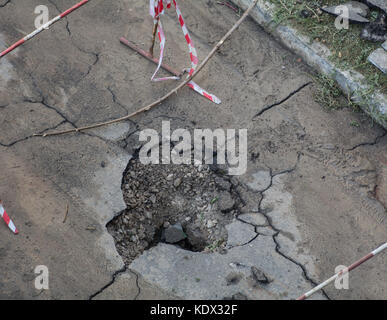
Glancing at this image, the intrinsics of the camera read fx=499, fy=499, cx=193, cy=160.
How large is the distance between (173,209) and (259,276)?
0.96m

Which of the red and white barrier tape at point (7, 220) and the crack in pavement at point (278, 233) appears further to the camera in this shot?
the red and white barrier tape at point (7, 220)

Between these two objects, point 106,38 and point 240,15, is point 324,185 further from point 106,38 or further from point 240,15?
point 106,38

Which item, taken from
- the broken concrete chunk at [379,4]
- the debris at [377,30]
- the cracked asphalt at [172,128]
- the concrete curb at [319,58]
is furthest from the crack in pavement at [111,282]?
the broken concrete chunk at [379,4]

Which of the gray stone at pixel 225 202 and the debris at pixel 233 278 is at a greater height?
the gray stone at pixel 225 202

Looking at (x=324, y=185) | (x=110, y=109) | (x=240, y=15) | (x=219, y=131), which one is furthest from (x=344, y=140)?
(x=110, y=109)

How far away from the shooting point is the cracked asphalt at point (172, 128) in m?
3.97

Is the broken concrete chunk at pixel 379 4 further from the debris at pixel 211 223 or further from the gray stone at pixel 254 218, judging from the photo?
the debris at pixel 211 223

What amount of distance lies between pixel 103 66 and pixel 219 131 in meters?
1.48

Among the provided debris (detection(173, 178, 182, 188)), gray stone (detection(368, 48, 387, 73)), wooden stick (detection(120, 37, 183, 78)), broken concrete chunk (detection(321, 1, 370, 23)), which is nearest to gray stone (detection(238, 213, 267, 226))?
debris (detection(173, 178, 182, 188))

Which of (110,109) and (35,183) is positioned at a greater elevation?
(110,109)

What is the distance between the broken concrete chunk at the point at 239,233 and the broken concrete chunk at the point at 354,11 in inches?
106

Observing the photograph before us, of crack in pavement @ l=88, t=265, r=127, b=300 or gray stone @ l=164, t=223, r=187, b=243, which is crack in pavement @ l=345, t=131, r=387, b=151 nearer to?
gray stone @ l=164, t=223, r=187, b=243

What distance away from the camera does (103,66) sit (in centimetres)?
530

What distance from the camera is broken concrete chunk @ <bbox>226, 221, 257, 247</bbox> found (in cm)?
416
